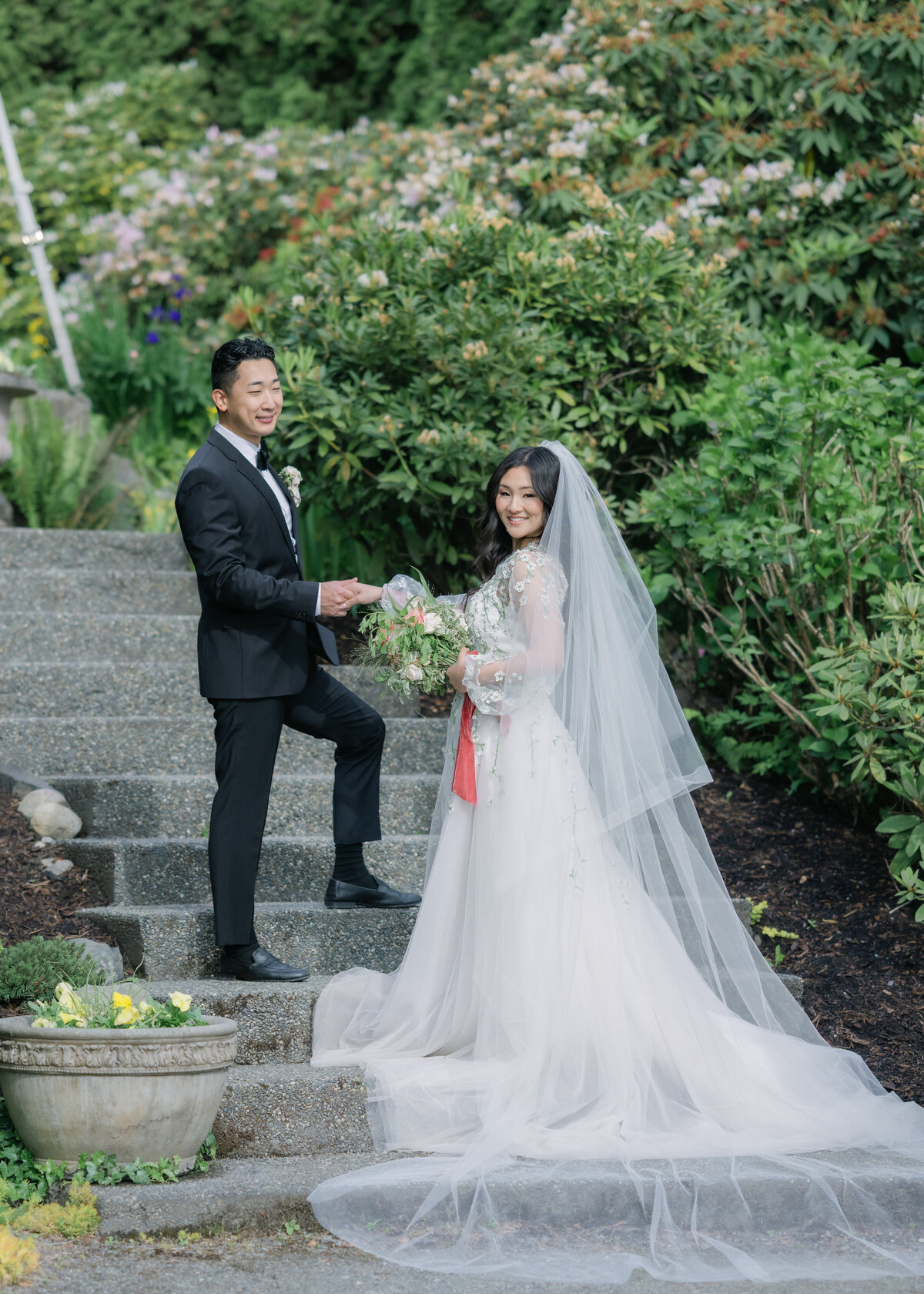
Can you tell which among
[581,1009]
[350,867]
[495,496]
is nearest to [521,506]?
[495,496]

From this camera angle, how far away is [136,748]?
17.8 feet

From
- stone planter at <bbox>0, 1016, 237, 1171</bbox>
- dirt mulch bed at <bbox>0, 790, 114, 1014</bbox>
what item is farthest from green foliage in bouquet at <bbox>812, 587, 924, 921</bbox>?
dirt mulch bed at <bbox>0, 790, 114, 1014</bbox>

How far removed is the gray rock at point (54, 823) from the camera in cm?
479

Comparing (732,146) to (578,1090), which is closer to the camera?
(578,1090)

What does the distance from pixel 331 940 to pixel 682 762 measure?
1.30 meters

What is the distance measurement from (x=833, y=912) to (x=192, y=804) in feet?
7.76

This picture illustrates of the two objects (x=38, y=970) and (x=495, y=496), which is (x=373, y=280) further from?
(x=38, y=970)

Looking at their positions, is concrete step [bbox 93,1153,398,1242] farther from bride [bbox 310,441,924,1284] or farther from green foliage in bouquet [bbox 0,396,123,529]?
green foliage in bouquet [bbox 0,396,123,529]

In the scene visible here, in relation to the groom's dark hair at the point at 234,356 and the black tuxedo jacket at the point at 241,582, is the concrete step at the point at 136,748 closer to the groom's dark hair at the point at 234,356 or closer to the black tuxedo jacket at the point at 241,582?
the black tuxedo jacket at the point at 241,582

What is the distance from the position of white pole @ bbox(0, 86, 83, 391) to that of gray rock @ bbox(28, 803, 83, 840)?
16.4 ft

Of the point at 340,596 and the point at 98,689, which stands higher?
the point at 340,596

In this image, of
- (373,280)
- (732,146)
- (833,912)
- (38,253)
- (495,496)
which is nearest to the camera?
(495,496)

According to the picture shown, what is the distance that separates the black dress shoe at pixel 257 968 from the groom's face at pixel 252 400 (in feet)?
5.20

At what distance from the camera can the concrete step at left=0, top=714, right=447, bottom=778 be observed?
17.4 ft
